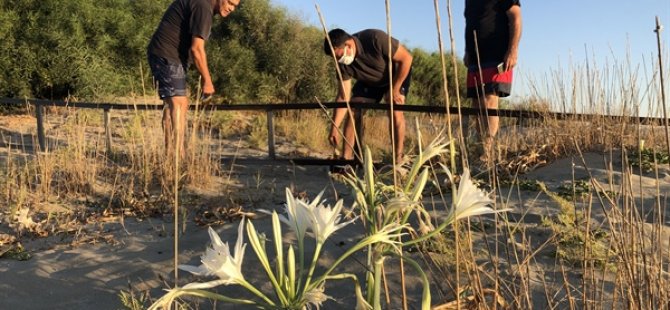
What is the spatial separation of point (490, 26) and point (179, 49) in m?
2.66

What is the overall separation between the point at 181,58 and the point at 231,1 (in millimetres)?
670

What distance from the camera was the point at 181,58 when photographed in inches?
197

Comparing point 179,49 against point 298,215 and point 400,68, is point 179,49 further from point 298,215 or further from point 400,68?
point 298,215

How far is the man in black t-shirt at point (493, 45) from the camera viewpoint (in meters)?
4.38

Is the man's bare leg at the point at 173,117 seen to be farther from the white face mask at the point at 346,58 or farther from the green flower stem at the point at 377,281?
the green flower stem at the point at 377,281

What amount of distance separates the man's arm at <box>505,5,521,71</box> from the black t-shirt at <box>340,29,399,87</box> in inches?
47.7

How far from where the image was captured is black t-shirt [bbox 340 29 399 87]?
17.2 ft

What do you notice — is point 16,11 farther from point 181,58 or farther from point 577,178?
point 577,178

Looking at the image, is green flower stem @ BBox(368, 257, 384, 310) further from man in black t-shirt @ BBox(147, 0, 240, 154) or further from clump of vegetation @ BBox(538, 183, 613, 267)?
man in black t-shirt @ BBox(147, 0, 240, 154)

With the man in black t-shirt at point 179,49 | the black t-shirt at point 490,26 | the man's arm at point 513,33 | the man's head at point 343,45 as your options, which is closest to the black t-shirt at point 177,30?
the man in black t-shirt at point 179,49

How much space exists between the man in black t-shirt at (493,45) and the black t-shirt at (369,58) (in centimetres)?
85

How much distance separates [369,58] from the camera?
5258mm

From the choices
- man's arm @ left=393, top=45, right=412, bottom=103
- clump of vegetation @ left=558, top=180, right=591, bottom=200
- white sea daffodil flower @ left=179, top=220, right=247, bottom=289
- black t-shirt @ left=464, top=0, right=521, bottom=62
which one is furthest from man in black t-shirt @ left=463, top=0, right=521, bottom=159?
white sea daffodil flower @ left=179, top=220, right=247, bottom=289

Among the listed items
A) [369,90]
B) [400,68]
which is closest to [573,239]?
[400,68]
